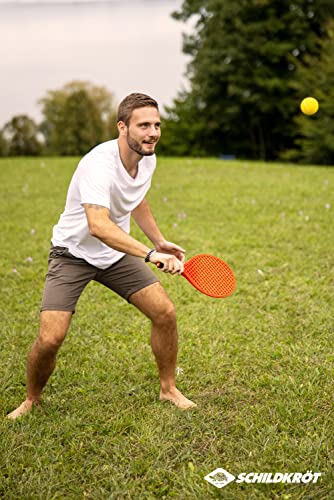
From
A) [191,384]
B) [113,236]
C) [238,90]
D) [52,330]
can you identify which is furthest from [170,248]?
[238,90]

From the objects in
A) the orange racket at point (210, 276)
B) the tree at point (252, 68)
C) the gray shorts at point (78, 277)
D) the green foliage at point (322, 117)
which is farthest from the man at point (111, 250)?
the tree at point (252, 68)

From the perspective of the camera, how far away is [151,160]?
3.46m

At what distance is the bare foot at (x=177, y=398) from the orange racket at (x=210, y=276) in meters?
0.73

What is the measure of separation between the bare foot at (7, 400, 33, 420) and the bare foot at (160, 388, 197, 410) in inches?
34.6

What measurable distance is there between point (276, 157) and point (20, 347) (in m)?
27.9

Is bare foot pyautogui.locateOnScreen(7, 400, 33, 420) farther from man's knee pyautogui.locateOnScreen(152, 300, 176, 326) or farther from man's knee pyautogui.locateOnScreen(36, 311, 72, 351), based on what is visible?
man's knee pyautogui.locateOnScreen(152, 300, 176, 326)

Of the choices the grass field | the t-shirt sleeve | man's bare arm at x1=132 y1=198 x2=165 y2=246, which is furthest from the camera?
man's bare arm at x1=132 y1=198 x2=165 y2=246

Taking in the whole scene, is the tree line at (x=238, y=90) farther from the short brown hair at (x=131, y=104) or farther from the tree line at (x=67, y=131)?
the short brown hair at (x=131, y=104)

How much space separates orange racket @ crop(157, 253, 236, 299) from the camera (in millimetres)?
3363

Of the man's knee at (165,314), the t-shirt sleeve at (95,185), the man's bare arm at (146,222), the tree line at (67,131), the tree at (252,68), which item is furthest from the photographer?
the tree at (252,68)

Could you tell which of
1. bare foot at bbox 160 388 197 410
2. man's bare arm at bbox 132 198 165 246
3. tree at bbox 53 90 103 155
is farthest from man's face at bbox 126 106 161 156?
tree at bbox 53 90 103 155

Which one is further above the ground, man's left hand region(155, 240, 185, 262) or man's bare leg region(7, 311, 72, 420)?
man's left hand region(155, 240, 185, 262)

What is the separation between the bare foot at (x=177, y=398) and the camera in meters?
3.49

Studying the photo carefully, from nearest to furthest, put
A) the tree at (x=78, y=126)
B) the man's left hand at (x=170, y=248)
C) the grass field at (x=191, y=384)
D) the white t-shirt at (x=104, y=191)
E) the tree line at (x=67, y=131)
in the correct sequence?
the grass field at (x=191, y=384) < the white t-shirt at (x=104, y=191) < the man's left hand at (x=170, y=248) < the tree line at (x=67, y=131) < the tree at (x=78, y=126)
